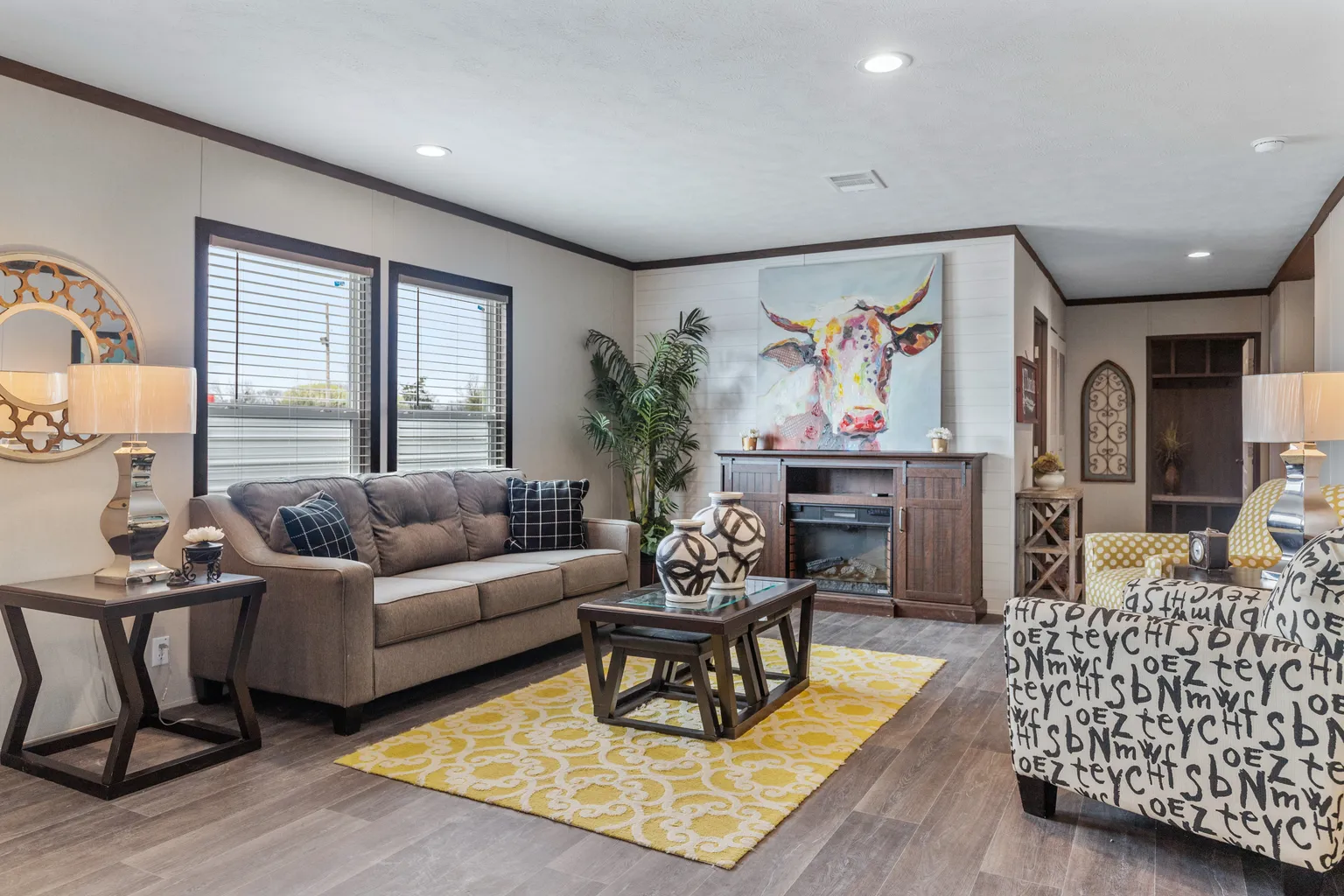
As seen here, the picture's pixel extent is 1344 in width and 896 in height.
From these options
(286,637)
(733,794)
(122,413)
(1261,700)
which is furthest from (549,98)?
(1261,700)

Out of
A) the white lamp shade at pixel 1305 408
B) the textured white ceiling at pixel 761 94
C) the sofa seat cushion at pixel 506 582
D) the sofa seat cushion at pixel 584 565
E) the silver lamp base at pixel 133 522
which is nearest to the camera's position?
the textured white ceiling at pixel 761 94

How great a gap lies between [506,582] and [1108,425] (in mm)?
7045

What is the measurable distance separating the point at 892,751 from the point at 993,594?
9.81 feet

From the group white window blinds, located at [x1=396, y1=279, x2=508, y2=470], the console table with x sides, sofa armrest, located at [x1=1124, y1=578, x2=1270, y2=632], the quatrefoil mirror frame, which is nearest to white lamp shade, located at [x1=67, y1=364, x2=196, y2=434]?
the quatrefoil mirror frame

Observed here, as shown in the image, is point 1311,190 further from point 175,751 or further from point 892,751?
point 175,751

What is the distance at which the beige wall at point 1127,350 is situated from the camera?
28.1ft

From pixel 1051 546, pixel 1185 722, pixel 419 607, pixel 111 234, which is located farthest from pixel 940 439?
pixel 111 234

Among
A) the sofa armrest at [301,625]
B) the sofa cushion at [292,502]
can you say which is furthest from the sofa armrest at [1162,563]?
the sofa cushion at [292,502]

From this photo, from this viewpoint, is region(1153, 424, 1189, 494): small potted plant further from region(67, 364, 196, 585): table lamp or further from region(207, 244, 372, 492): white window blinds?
region(67, 364, 196, 585): table lamp

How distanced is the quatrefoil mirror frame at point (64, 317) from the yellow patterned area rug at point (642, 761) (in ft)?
5.37

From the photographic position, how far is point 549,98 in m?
3.72

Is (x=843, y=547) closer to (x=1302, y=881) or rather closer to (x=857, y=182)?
(x=857, y=182)

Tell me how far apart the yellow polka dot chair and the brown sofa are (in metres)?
2.34

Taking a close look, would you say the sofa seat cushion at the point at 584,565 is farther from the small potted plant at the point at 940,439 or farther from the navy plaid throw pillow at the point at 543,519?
the small potted plant at the point at 940,439
